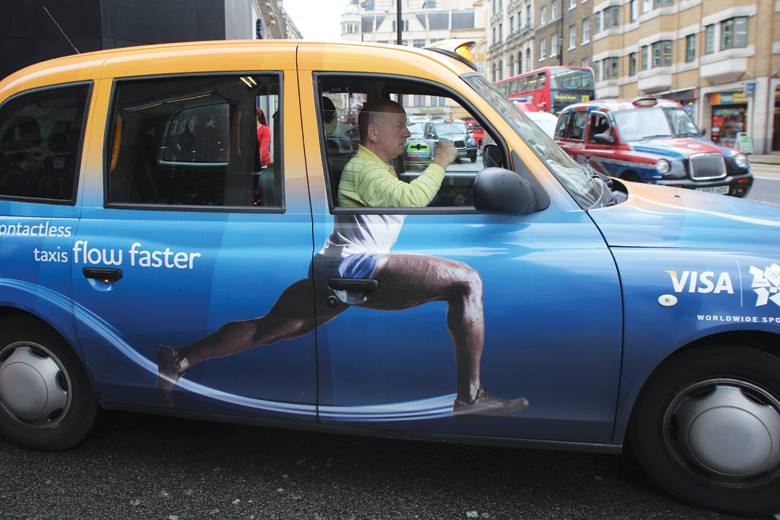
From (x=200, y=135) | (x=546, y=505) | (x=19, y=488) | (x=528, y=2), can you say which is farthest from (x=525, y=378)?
(x=528, y=2)

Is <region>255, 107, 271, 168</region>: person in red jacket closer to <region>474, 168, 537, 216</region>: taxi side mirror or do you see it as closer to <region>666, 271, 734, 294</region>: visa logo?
<region>474, 168, 537, 216</region>: taxi side mirror

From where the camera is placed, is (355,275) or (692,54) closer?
(355,275)

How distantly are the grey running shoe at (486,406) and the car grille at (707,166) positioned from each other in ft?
28.8

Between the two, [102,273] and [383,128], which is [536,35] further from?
[102,273]

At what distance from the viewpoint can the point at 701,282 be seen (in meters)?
2.30

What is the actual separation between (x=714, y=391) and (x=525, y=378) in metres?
0.70

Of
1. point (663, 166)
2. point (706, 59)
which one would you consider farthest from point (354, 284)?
point (706, 59)

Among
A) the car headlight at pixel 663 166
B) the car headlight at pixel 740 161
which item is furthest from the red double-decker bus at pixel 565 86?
the car headlight at pixel 663 166

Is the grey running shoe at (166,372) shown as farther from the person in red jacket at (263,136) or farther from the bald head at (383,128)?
the bald head at (383,128)

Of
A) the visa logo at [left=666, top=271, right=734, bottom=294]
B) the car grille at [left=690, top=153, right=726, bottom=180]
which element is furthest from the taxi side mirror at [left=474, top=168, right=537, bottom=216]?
the car grille at [left=690, top=153, right=726, bottom=180]

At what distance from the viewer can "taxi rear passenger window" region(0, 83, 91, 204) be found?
2.87 meters

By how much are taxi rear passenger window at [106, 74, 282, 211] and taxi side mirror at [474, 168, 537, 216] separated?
85 cm

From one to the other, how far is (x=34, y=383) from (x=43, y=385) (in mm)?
44

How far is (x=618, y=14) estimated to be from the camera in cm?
4609
